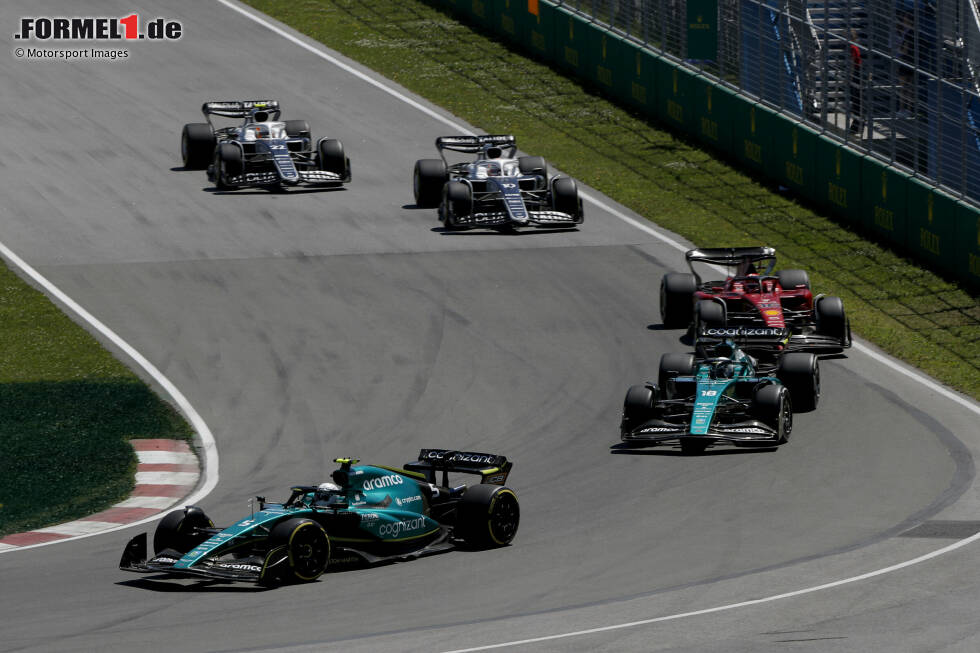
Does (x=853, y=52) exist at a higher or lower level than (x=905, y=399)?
higher

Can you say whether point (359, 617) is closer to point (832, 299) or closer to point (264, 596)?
point (264, 596)

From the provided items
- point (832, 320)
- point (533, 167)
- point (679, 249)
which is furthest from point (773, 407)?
point (533, 167)

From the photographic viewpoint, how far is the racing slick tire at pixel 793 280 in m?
26.6

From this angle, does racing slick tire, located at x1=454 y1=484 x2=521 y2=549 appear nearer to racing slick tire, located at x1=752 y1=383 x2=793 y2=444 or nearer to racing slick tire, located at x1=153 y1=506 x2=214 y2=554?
racing slick tire, located at x1=153 y1=506 x2=214 y2=554

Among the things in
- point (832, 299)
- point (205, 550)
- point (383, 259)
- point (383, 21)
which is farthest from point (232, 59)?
point (205, 550)

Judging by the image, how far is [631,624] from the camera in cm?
1357

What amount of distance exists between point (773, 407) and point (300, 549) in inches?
305

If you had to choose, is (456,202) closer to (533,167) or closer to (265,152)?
(533,167)

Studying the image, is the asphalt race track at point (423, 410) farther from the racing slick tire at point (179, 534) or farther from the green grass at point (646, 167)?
the green grass at point (646, 167)

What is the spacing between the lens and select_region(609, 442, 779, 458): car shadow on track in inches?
827

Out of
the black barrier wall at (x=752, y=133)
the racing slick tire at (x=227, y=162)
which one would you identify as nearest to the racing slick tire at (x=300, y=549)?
the black barrier wall at (x=752, y=133)

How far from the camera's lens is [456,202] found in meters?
32.2

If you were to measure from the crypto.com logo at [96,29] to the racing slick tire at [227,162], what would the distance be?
13150mm

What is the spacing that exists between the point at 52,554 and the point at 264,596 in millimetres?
3304
